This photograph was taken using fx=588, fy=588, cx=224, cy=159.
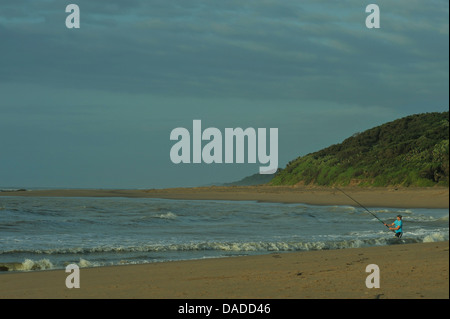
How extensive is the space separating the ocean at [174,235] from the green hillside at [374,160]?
605 inches

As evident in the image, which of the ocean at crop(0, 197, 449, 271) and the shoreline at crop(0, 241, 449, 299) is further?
the ocean at crop(0, 197, 449, 271)

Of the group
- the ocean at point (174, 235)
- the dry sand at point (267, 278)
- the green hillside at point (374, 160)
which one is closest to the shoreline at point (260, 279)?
the dry sand at point (267, 278)

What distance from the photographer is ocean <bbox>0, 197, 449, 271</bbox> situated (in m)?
15.2

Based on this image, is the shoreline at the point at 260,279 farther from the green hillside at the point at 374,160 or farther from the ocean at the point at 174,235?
the green hillside at the point at 374,160

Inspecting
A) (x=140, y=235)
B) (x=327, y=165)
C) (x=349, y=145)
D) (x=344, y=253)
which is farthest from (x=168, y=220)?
(x=349, y=145)

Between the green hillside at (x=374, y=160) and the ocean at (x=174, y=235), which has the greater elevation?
the green hillside at (x=374, y=160)

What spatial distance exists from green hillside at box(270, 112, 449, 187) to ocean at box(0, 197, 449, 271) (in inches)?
605

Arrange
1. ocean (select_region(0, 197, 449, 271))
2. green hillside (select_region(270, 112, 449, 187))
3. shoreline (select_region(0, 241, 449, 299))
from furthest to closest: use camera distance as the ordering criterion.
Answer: green hillside (select_region(270, 112, 449, 187)) → ocean (select_region(0, 197, 449, 271)) → shoreline (select_region(0, 241, 449, 299))

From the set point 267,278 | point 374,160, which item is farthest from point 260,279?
point 374,160

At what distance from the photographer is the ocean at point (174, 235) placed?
1516cm

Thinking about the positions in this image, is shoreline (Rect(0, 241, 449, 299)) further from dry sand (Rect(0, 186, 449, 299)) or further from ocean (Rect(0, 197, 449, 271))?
ocean (Rect(0, 197, 449, 271))

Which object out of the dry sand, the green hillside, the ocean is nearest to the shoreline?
the dry sand
